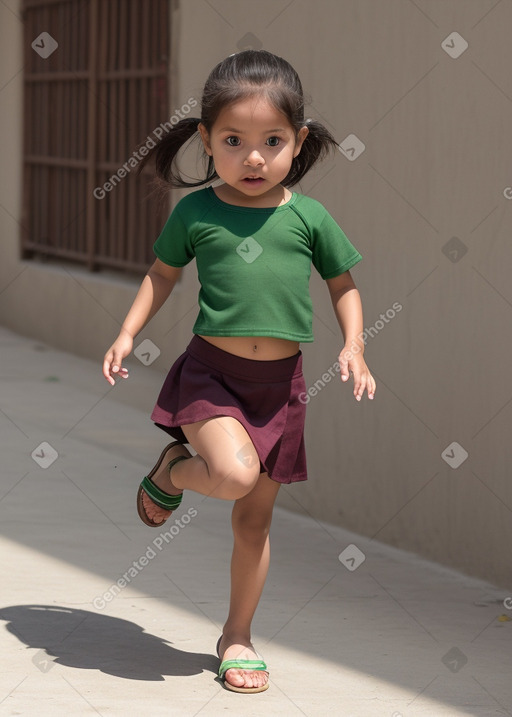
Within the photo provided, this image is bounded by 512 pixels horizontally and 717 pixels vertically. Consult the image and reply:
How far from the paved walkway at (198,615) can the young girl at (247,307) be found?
9.0 inches

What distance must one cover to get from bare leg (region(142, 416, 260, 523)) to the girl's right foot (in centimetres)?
16

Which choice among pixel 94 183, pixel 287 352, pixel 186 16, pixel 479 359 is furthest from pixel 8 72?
pixel 287 352

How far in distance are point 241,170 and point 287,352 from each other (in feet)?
1.75

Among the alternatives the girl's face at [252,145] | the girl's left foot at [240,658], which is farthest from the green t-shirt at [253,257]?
the girl's left foot at [240,658]

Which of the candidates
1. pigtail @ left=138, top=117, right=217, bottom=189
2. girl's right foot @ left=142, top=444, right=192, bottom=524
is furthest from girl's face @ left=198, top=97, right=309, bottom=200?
girl's right foot @ left=142, top=444, right=192, bottom=524

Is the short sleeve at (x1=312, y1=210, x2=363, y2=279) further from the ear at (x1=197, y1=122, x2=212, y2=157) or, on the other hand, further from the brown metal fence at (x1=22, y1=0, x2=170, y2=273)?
the brown metal fence at (x1=22, y1=0, x2=170, y2=273)

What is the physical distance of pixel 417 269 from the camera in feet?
16.9

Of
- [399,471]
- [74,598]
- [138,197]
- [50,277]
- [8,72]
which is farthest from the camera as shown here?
[8,72]

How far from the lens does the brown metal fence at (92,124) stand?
9.15m

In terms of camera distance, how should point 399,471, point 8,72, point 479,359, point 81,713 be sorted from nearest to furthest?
point 81,713, point 479,359, point 399,471, point 8,72

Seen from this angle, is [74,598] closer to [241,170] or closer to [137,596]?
[137,596]

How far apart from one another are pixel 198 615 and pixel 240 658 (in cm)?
62

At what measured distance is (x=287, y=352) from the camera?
3803mm

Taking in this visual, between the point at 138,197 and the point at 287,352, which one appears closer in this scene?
the point at 287,352
